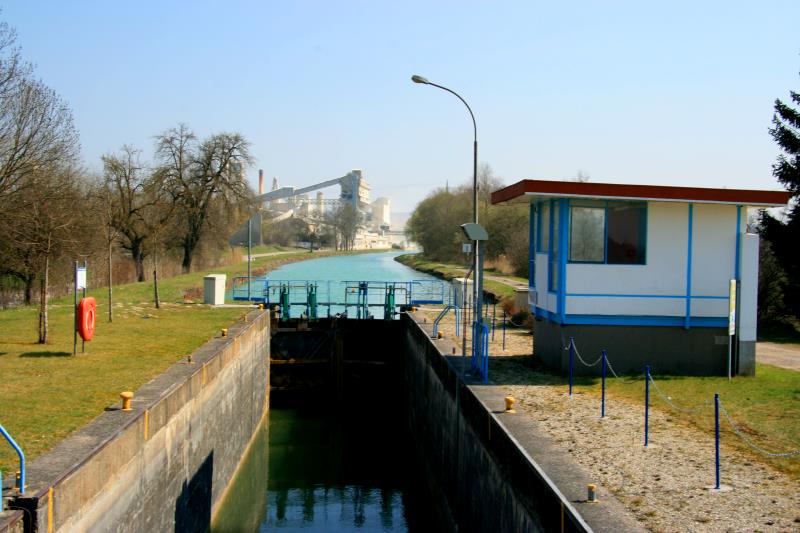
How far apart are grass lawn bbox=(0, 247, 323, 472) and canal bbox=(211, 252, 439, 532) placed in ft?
9.87

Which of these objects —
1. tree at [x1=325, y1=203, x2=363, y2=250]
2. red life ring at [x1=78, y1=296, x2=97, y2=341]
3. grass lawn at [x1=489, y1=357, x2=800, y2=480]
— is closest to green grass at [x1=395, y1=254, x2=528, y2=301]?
grass lawn at [x1=489, y1=357, x2=800, y2=480]

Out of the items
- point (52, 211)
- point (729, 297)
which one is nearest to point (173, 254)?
point (52, 211)

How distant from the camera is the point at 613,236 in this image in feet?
46.6

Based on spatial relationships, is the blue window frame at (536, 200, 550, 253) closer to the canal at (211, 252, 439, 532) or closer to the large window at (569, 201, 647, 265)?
the large window at (569, 201, 647, 265)

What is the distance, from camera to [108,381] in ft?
40.4

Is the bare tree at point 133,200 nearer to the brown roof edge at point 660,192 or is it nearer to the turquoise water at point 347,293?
the turquoise water at point 347,293

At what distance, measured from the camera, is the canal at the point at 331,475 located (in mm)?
14992

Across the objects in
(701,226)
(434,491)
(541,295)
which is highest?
(701,226)

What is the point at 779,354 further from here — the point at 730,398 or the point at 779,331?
the point at 730,398

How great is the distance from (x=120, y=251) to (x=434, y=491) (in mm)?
33514

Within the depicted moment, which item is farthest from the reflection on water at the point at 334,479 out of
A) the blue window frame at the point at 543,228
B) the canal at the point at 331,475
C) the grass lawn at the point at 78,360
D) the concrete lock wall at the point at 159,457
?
the blue window frame at the point at 543,228

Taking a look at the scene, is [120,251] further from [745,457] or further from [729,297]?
[745,457]

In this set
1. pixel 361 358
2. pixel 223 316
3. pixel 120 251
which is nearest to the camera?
pixel 223 316

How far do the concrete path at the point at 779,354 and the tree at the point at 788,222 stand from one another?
3.91 metres
